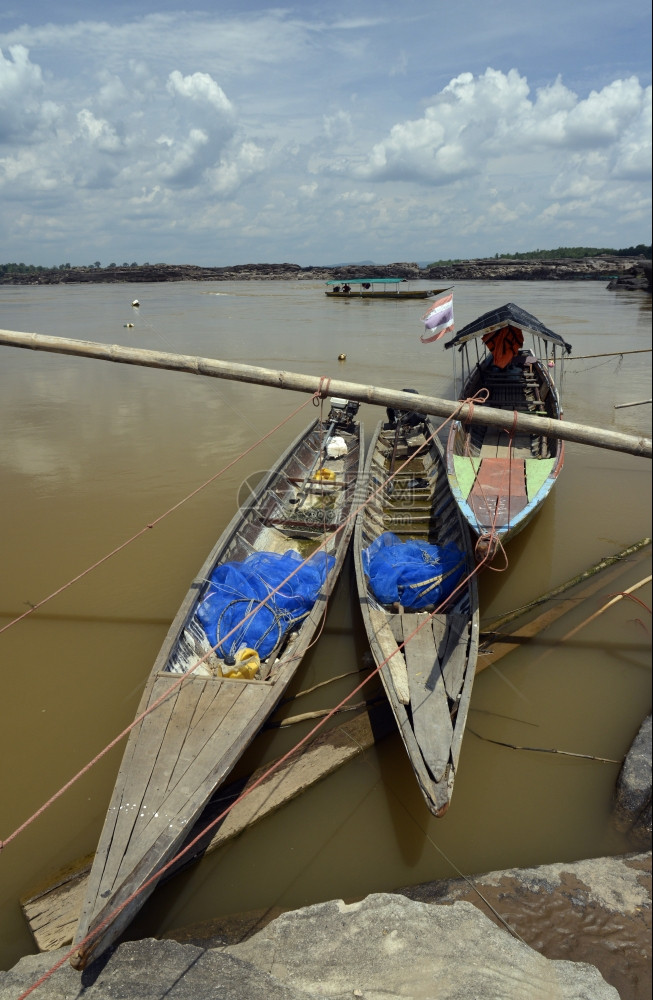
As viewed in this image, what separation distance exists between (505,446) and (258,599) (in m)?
6.65

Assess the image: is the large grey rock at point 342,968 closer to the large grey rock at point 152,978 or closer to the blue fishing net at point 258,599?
the large grey rock at point 152,978

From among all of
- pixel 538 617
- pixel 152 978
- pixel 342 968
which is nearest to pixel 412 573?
pixel 538 617

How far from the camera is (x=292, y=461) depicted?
1162 cm

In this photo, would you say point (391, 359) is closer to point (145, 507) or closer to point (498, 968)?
point (145, 507)

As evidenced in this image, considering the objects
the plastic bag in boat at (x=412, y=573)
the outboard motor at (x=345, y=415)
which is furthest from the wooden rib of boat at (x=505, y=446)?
the outboard motor at (x=345, y=415)

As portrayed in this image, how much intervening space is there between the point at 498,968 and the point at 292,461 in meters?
9.00

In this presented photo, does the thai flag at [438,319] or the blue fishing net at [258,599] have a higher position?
the thai flag at [438,319]

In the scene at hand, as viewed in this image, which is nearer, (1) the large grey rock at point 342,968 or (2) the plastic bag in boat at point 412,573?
(1) the large grey rock at point 342,968

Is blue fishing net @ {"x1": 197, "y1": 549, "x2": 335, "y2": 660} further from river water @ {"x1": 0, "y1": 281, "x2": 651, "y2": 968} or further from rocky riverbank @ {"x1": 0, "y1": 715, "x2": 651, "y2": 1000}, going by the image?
rocky riverbank @ {"x1": 0, "y1": 715, "x2": 651, "y2": 1000}

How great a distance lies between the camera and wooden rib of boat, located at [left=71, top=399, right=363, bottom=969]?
3.88m

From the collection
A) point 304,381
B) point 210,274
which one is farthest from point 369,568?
point 210,274

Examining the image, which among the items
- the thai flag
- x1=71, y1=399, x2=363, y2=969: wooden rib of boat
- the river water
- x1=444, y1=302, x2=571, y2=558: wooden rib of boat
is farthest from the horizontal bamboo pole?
the river water

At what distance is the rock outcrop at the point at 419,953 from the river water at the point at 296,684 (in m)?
0.51

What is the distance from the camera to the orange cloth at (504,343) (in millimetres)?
13711
